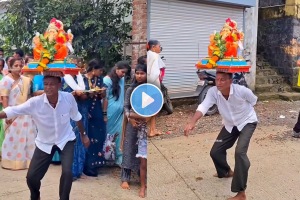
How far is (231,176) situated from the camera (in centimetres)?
262

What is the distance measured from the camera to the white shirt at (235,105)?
93.1 inches

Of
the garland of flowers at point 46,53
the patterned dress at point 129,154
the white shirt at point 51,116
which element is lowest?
the patterned dress at point 129,154

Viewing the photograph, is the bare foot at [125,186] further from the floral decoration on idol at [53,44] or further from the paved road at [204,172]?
the floral decoration on idol at [53,44]

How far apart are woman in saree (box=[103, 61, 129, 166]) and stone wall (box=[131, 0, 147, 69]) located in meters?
0.11

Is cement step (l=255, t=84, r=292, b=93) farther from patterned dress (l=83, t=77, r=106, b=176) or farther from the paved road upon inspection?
patterned dress (l=83, t=77, r=106, b=176)

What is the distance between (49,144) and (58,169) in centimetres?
22

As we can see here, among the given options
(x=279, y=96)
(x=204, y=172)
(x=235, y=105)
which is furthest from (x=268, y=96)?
(x=204, y=172)

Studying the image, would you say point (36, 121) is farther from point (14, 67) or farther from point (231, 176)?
point (231, 176)

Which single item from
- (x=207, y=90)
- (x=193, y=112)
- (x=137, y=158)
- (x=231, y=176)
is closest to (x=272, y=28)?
(x=207, y=90)

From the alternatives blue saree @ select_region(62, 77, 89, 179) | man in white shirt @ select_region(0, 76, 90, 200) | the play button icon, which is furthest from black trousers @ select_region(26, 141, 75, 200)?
the play button icon

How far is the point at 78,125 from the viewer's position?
2082 millimetres

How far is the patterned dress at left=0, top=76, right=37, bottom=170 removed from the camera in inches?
85.2

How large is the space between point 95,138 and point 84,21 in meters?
0.73

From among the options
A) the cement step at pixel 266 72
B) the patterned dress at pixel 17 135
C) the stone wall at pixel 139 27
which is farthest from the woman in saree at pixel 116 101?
the cement step at pixel 266 72
